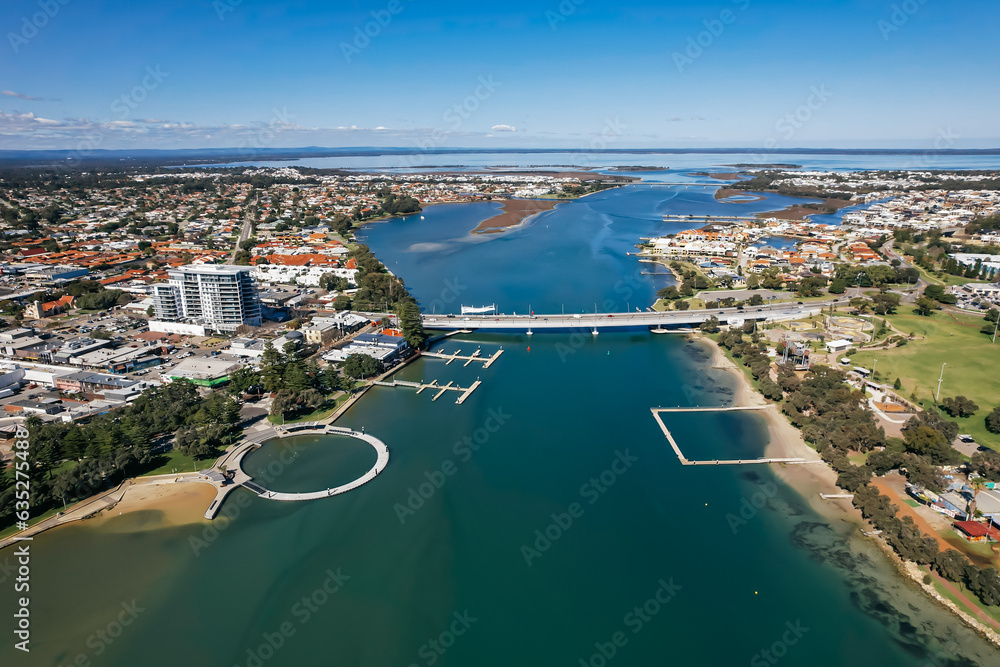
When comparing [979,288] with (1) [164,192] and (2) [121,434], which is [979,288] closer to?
(2) [121,434]

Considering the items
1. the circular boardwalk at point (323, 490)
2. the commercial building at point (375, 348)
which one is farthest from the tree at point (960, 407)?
the commercial building at point (375, 348)

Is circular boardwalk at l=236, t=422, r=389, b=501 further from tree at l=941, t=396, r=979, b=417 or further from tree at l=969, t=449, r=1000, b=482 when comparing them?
tree at l=941, t=396, r=979, b=417

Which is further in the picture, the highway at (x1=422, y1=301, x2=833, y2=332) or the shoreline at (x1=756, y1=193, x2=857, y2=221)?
the shoreline at (x1=756, y1=193, x2=857, y2=221)

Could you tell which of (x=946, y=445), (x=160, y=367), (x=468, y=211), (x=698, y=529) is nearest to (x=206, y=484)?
(x=160, y=367)

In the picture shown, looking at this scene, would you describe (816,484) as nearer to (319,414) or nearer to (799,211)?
(319,414)

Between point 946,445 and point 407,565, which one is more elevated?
point 946,445

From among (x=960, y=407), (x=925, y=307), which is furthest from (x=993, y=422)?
(x=925, y=307)

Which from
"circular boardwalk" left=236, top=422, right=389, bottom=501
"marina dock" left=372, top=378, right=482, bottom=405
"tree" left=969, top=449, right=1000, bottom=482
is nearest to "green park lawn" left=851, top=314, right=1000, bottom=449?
"tree" left=969, top=449, right=1000, bottom=482
